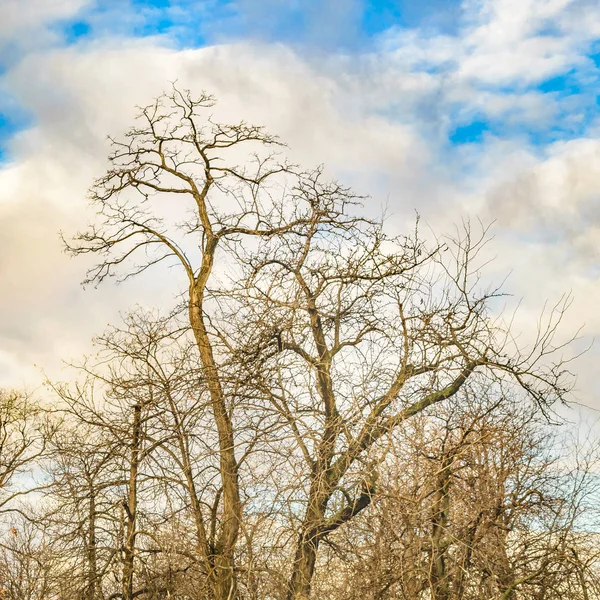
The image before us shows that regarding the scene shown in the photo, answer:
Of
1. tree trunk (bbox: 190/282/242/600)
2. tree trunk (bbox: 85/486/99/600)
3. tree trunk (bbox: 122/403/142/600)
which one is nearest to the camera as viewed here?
tree trunk (bbox: 190/282/242/600)

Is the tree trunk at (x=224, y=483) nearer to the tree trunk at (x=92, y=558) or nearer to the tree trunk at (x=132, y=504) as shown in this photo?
the tree trunk at (x=132, y=504)

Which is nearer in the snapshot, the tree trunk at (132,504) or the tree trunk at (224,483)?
the tree trunk at (224,483)

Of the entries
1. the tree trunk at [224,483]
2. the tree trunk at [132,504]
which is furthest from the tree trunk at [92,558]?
the tree trunk at [224,483]

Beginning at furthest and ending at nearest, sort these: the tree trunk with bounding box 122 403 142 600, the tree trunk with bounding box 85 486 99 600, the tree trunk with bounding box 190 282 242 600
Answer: the tree trunk with bounding box 85 486 99 600
the tree trunk with bounding box 122 403 142 600
the tree trunk with bounding box 190 282 242 600

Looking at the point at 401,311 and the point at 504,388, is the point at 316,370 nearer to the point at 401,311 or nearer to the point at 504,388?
the point at 401,311

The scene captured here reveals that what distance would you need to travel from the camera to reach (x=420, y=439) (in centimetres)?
865

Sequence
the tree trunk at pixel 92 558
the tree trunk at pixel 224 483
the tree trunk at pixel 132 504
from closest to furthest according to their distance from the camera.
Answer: the tree trunk at pixel 224 483 → the tree trunk at pixel 132 504 → the tree trunk at pixel 92 558

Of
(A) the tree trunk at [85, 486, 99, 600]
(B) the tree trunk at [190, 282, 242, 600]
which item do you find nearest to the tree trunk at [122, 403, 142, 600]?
(A) the tree trunk at [85, 486, 99, 600]

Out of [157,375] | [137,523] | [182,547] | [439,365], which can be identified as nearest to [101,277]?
[157,375]

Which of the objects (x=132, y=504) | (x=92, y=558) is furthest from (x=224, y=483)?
(x=92, y=558)

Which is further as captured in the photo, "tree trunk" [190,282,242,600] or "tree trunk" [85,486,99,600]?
"tree trunk" [85,486,99,600]

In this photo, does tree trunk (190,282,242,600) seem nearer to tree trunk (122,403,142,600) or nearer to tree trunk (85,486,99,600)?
tree trunk (122,403,142,600)

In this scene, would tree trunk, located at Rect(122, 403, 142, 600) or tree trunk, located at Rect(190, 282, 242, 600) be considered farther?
tree trunk, located at Rect(122, 403, 142, 600)

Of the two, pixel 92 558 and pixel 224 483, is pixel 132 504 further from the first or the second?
pixel 224 483
